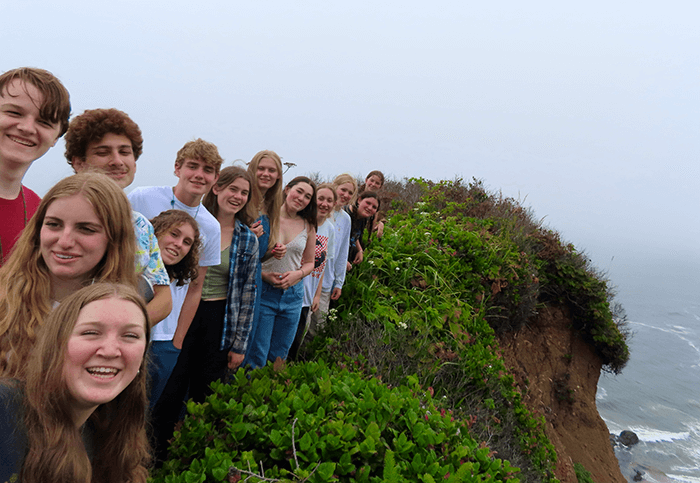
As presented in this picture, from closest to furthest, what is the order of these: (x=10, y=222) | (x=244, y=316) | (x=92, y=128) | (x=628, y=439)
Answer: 1. (x=10, y=222)
2. (x=92, y=128)
3. (x=244, y=316)
4. (x=628, y=439)

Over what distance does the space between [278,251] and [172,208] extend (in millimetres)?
1162

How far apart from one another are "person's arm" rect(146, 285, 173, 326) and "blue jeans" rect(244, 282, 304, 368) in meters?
1.56

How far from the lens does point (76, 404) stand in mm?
1185

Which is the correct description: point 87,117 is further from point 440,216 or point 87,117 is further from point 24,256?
point 440,216

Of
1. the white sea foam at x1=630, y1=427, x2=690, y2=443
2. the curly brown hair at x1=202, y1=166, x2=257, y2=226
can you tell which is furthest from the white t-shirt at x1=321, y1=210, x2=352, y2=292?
the white sea foam at x1=630, y1=427, x2=690, y2=443

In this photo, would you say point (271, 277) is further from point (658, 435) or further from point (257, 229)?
point (658, 435)

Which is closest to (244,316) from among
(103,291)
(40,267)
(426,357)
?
(40,267)

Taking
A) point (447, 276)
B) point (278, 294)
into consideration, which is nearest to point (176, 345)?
point (278, 294)

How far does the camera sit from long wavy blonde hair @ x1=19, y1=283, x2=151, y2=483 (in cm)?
108

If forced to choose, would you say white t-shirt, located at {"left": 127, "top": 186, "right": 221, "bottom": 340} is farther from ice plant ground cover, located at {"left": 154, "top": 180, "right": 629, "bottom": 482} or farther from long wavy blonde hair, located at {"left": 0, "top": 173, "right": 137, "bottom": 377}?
long wavy blonde hair, located at {"left": 0, "top": 173, "right": 137, "bottom": 377}

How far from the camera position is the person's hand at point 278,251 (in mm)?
3614

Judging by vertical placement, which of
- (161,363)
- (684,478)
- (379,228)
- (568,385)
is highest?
(379,228)

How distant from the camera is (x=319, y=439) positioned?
2.20 m

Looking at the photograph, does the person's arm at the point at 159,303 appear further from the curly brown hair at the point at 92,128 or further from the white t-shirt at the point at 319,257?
the white t-shirt at the point at 319,257
